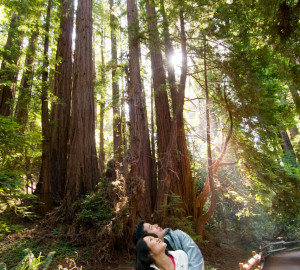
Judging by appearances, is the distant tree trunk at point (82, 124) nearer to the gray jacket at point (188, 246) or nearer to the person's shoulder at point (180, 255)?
the gray jacket at point (188, 246)

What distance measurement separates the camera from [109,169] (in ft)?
23.8

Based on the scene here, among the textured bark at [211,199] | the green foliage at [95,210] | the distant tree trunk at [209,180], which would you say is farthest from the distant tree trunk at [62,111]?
the textured bark at [211,199]

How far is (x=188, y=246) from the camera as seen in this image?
2211 millimetres

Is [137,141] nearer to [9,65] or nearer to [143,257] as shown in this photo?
[9,65]

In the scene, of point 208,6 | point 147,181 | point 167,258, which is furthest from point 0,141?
point 208,6

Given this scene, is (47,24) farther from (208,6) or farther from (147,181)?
(147,181)

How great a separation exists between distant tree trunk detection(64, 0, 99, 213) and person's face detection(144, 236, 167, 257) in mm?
5457

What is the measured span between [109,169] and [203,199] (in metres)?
3.47

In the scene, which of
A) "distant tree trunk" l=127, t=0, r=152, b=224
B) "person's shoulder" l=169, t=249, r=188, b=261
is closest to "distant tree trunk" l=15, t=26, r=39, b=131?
"distant tree trunk" l=127, t=0, r=152, b=224

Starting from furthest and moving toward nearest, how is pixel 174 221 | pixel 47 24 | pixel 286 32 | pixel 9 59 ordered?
pixel 9 59, pixel 47 24, pixel 174 221, pixel 286 32

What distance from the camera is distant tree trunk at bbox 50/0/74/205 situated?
830 cm

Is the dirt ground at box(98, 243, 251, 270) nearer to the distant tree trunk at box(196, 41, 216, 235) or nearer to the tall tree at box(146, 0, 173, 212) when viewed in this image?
the distant tree trunk at box(196, 41, 216, 235)

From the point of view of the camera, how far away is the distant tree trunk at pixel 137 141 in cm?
616

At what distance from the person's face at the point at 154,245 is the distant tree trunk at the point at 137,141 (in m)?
4.00
